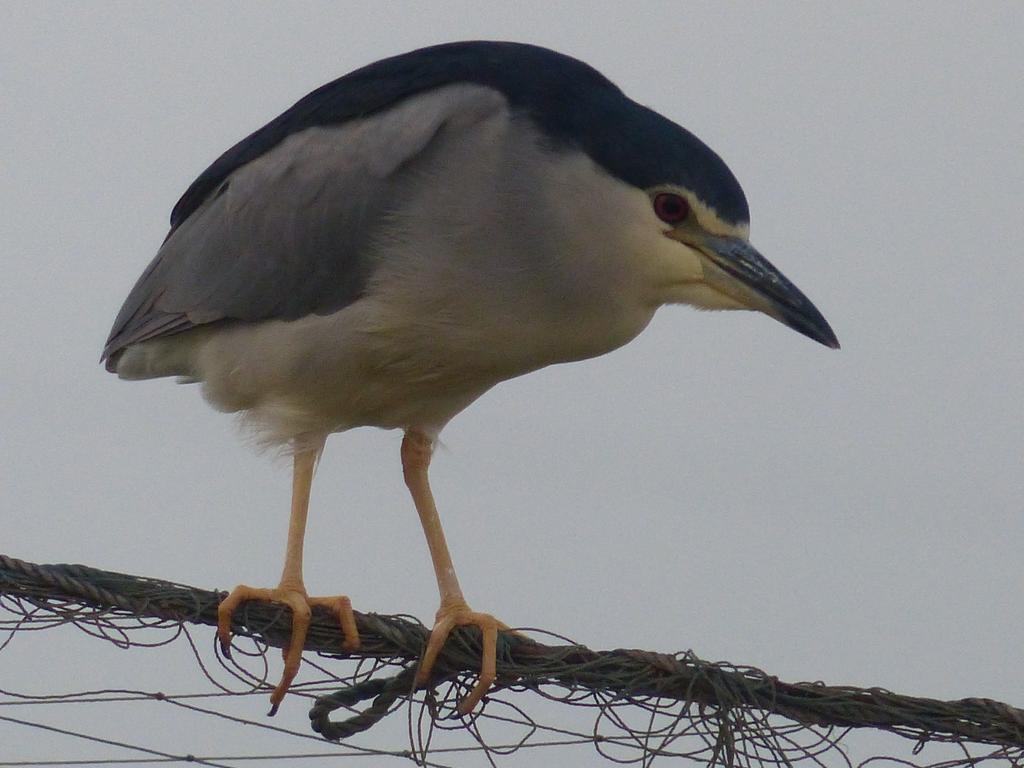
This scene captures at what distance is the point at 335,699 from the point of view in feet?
11.5

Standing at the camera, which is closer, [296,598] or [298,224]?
[296,598]

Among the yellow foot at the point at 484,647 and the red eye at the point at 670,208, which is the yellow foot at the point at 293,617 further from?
the red eye at the point at 670,208

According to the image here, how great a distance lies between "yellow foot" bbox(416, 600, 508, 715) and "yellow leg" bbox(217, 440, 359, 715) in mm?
177

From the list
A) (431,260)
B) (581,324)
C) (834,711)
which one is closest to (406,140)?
(431,260)

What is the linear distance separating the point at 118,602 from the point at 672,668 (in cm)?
102

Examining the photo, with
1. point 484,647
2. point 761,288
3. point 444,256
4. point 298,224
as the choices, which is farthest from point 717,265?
point 298,224

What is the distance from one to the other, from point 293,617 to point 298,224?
1209mm

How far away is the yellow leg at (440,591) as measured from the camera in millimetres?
3514

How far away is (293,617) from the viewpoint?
12.5 ft

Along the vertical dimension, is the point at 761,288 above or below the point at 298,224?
below

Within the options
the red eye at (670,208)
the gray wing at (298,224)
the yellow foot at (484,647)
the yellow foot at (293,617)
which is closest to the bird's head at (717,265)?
the red eye at (670,208)

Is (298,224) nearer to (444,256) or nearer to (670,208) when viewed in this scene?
(444,256)

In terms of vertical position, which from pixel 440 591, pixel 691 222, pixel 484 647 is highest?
pixel 691 222

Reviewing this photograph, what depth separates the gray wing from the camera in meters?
4.25
